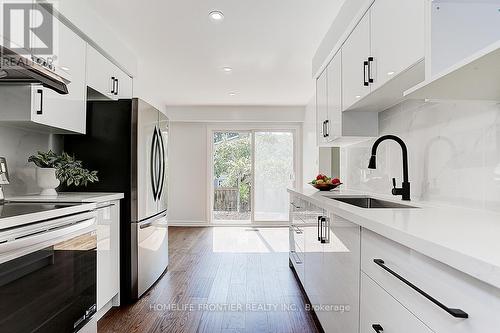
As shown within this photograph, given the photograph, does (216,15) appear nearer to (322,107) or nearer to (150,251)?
(322,107)

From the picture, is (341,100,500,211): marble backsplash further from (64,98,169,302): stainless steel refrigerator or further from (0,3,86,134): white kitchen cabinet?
(0,3,86,134): white kitchen cabinet

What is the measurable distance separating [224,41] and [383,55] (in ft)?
6.47

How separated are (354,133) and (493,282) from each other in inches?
81.8

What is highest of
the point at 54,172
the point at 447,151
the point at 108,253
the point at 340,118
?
the point at 340,118

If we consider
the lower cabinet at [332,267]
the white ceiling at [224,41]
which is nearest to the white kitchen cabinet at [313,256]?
the lower cabinet at [332,267]

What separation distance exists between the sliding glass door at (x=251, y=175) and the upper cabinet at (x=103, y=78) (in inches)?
132

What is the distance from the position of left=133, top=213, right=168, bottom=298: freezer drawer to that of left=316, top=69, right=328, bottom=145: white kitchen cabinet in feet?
6.03

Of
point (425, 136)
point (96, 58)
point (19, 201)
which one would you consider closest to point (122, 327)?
point (19, 201)

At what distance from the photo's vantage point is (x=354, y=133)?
8.30ft

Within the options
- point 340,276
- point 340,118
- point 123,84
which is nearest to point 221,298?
point 340,276

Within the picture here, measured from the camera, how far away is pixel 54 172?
221cm

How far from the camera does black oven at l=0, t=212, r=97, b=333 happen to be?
125cm

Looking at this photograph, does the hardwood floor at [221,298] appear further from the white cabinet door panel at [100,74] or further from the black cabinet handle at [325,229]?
the white cabinet door panel at [100,74]

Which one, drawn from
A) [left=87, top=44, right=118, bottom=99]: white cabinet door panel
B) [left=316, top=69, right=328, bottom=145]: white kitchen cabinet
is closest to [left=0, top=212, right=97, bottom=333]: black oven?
[left=87, top=44, right=118, bottom=99]: white cabinet door panel
